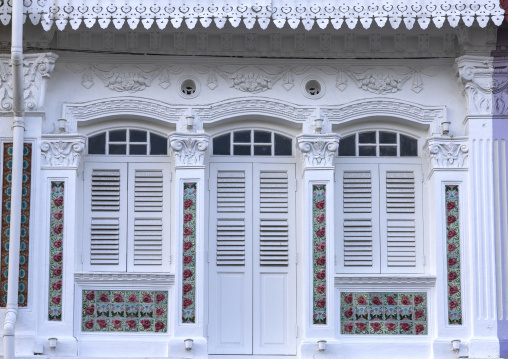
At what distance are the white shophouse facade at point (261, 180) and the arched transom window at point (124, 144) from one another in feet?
0.06

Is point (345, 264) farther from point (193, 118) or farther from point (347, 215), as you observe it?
point (193, 118)

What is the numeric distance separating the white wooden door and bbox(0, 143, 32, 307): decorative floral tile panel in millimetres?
2055

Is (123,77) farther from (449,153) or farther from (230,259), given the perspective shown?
(449,153)

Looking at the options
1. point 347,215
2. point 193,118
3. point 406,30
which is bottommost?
point 347,215

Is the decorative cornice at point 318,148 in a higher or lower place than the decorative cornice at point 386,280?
higher

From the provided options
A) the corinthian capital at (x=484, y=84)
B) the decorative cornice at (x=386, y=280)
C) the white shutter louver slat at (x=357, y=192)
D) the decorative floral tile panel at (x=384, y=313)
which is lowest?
the decorative floral tile panel at (x=384, y=313)

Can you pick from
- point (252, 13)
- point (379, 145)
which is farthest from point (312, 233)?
point (252, 13)

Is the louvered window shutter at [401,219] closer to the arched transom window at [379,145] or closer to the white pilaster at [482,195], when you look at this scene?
the arched transom window at [379,145]

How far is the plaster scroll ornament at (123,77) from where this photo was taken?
15961 mm

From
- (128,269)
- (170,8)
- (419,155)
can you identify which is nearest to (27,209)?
(128,269)

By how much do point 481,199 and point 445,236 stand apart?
58 cm

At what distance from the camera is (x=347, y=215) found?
52.3 feet

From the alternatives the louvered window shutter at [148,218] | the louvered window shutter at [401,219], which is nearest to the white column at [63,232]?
the louvered window shutter at [148,218]

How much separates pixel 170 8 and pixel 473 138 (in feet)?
12.1
